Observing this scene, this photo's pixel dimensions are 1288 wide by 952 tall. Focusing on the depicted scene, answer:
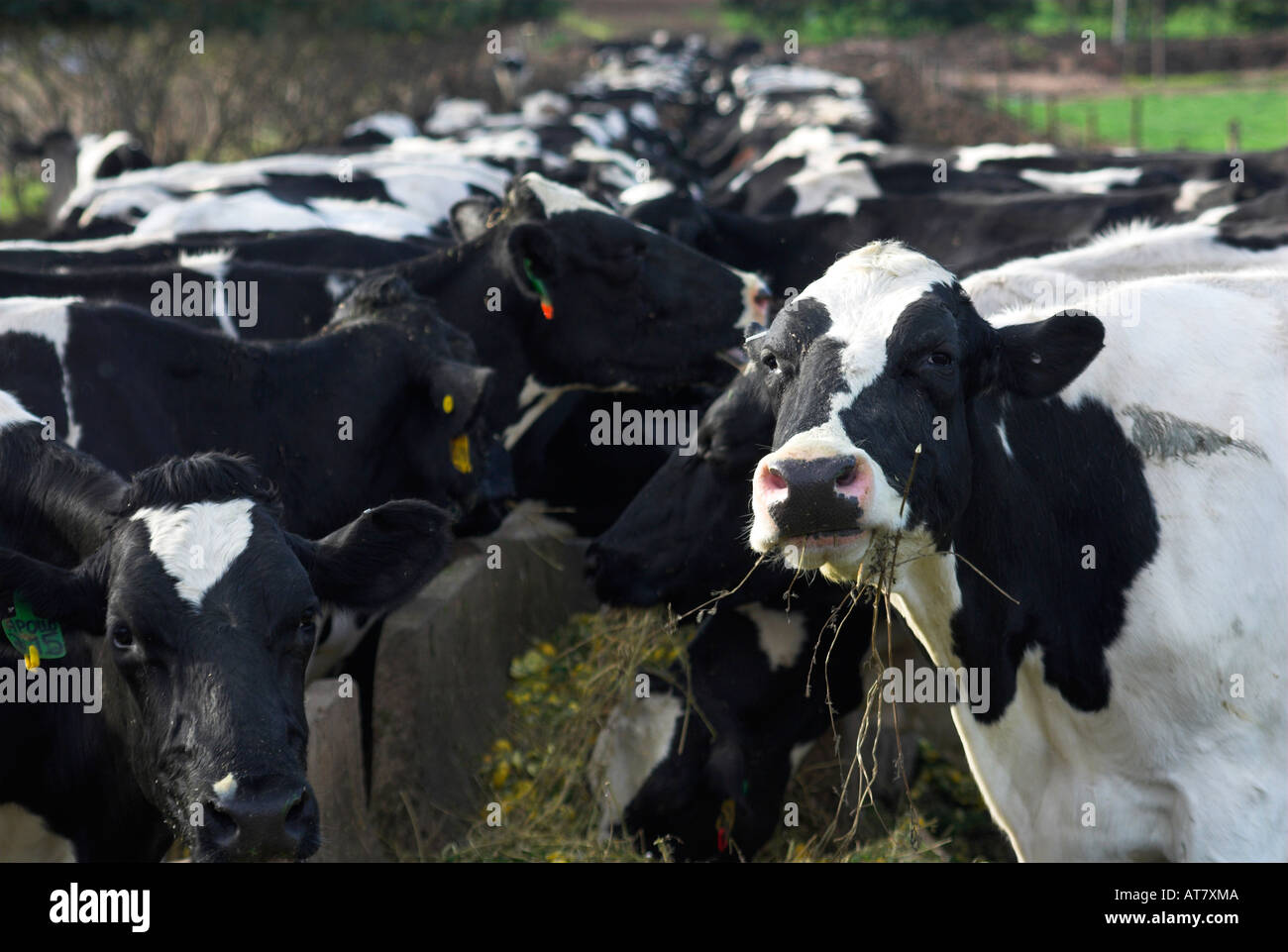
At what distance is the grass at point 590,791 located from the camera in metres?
5.17

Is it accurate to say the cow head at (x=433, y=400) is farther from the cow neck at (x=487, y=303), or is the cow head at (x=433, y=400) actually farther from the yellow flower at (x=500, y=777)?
the yellow flower at (x=500, y=777)

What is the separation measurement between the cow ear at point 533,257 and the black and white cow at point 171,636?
2.47 metres

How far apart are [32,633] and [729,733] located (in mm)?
2579

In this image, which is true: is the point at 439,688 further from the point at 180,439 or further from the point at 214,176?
the point at 214,176

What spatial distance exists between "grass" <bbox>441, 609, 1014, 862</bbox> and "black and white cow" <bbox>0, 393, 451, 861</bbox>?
1.62 metres

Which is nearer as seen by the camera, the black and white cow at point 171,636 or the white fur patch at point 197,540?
the black and white cow at point 171,636

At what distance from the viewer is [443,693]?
18.1 feet

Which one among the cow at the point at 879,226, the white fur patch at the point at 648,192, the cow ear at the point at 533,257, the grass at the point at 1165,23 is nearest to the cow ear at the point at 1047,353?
the cow ear at the point at 533,257

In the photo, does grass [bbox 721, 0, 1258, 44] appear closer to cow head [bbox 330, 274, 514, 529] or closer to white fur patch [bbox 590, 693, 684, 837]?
cow head [bbox 330, 274, 514, 529]

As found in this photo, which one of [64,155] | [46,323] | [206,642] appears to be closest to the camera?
[206,642]

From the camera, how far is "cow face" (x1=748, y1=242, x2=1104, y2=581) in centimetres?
299

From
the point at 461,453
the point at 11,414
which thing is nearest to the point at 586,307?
the point at 461,453

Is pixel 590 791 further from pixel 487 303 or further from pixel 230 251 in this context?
→ pixel 230 251

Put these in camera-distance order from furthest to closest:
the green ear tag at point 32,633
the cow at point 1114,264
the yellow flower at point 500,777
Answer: the yellow flower at point 500,777 < the cow at point 1114,264 < the green ear tag at point 32,633
